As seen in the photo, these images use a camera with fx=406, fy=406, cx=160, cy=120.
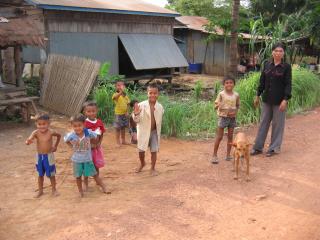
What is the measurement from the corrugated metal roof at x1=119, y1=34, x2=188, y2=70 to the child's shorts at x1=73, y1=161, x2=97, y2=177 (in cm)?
956

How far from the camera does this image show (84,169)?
4.79 m

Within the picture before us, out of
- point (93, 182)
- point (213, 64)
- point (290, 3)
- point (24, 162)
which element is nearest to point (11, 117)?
point (24, 162)

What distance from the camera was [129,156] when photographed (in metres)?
6.81

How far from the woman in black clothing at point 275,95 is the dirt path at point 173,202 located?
33 centimetres

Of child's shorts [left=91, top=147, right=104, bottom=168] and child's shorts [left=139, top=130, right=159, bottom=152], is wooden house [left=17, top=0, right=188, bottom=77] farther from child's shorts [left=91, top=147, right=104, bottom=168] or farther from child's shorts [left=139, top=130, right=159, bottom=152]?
child's shorts [left=91, top=147, right=104, bottom=168]

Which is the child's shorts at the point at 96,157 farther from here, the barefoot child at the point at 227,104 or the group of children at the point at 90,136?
the barefoot child at the point at 227,104

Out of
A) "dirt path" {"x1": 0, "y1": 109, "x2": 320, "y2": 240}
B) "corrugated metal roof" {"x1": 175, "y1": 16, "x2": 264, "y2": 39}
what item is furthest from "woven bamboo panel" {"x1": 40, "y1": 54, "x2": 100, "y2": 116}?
"corrugated metal roof" {"x1": 175, "y1": 16, "x2": 264, "y2": 39}

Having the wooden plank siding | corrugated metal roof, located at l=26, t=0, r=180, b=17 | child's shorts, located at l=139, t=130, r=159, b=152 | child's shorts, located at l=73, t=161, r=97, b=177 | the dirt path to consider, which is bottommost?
the dirt path

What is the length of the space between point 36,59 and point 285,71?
32.6 ft

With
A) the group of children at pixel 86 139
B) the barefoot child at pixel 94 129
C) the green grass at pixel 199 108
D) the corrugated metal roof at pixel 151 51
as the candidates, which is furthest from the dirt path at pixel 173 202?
the corrugated metal roof at pixel 151 51

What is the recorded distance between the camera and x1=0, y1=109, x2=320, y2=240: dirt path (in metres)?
3.92

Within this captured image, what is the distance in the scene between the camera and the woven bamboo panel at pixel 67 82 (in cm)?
952

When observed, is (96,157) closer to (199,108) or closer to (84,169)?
(84,169)

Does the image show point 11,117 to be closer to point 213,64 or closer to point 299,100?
point 299,100
